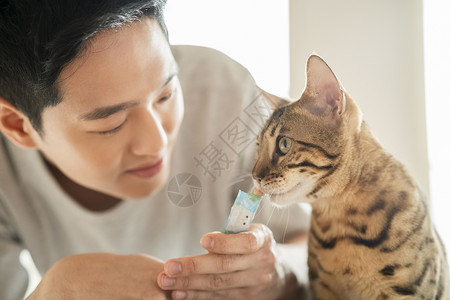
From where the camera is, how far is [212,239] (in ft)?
1.61

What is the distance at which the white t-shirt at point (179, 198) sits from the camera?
20.3 inches

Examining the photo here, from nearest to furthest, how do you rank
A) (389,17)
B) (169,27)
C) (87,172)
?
(389,17) → (169,27) → (87,172)

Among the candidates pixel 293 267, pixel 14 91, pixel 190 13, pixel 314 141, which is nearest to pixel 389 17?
pixel 314 141

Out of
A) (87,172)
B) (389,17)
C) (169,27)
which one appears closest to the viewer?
(389,17)

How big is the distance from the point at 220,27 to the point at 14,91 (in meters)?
0.28

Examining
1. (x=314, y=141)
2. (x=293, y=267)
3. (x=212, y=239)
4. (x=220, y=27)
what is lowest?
(x=293, y=267)

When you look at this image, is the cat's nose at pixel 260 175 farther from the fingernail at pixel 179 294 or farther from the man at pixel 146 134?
the fingernail at pixel 179 294

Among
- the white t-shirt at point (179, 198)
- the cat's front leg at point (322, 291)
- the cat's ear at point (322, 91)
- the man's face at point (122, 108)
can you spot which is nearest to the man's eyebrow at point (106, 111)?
the man's face at point (122, 108)

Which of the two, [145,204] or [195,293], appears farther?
[145,204]

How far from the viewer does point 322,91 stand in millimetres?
428

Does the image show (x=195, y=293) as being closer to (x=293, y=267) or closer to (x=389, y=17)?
(x=293, y=267)

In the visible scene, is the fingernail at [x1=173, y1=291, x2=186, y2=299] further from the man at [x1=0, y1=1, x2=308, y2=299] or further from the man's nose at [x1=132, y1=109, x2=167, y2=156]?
the man's nose at [x1=132, y1=109, x2=167, y2=156]

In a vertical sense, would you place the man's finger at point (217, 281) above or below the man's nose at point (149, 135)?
below

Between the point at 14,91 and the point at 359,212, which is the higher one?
the point at 14,91
